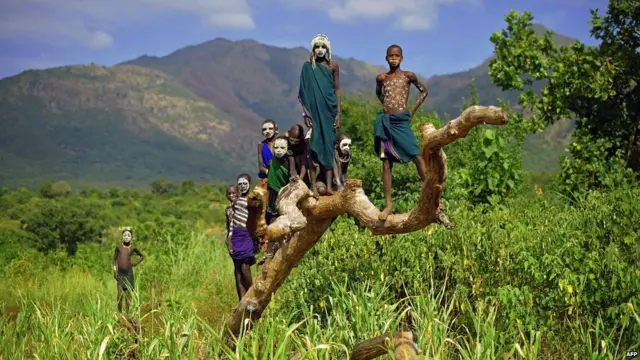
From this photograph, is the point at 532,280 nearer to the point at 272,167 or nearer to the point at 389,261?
the point at 389,261

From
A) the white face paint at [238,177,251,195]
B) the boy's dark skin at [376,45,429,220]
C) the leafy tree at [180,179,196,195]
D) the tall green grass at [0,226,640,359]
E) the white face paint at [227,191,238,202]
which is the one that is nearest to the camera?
the tall green grass at [0,226,640,359]

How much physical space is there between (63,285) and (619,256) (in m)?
10.8

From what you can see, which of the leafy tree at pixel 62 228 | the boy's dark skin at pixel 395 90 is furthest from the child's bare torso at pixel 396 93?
the leafy tree at pixel 62 228

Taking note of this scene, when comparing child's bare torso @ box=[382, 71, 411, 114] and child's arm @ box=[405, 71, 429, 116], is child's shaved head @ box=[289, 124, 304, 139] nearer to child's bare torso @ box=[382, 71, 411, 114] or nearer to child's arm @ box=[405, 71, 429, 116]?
child's bare torso @ box=[382, 71, 411, 114]

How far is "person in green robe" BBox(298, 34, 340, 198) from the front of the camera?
7664mm

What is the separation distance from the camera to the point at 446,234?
31.9ft

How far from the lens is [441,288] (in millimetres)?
9250

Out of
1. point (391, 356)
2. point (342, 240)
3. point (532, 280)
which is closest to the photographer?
point (391, 356)

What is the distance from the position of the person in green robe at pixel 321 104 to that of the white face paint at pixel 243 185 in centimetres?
201

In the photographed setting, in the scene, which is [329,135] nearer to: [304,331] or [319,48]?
[319,48]

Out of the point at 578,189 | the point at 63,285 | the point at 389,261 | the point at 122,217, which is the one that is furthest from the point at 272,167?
the point at 122,217

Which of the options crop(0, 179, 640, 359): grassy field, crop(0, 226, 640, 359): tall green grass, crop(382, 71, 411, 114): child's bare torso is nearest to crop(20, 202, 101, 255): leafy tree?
crop(0, 226, 640, 359): tall green grass

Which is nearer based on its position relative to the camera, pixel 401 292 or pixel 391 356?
pixel 391 356

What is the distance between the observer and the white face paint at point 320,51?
7.84m
